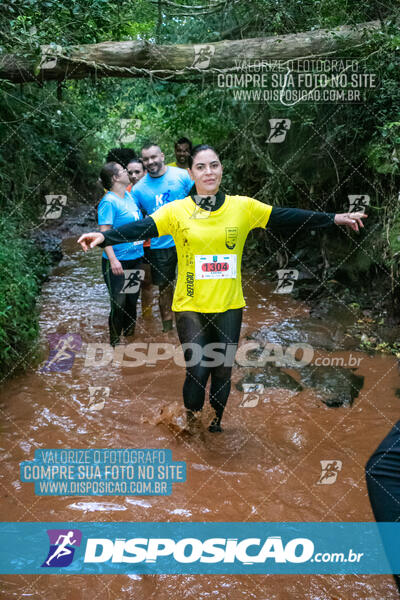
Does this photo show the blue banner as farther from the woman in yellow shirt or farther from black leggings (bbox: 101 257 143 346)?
black leggings (bbox: 101 257 143 346)

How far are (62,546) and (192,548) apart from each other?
69cm

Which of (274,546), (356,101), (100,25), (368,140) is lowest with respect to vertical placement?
(274,546)

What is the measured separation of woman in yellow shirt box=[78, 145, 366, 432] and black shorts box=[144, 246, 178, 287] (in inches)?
85.6

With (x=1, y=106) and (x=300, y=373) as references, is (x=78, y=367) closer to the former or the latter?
(x=300, y=373)

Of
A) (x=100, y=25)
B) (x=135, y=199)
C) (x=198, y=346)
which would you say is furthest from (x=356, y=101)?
(x=198, y=346)

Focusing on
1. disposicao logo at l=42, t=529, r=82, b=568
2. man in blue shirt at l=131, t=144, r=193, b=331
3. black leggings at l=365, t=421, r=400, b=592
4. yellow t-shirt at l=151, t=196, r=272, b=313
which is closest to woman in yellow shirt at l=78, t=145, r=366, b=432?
yellow t-shirt at l=151, t=196, r=272, b=313

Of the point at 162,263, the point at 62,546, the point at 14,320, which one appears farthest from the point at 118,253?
the point at 62,546

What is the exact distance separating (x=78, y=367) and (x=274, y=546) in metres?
2.92

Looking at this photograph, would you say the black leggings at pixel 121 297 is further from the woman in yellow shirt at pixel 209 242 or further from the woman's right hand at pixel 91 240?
the woman's right hand at pixel 91 240

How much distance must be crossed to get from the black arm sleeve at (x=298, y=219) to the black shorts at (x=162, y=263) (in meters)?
2.34

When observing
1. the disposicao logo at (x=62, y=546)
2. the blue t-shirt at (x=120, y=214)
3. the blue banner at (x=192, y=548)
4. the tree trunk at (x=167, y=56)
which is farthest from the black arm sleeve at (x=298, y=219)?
the tree trunk at (x=167, y=56)

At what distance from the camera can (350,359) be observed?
16.1ft

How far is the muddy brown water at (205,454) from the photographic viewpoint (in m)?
2.44

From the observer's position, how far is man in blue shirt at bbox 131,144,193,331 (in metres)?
5.20
